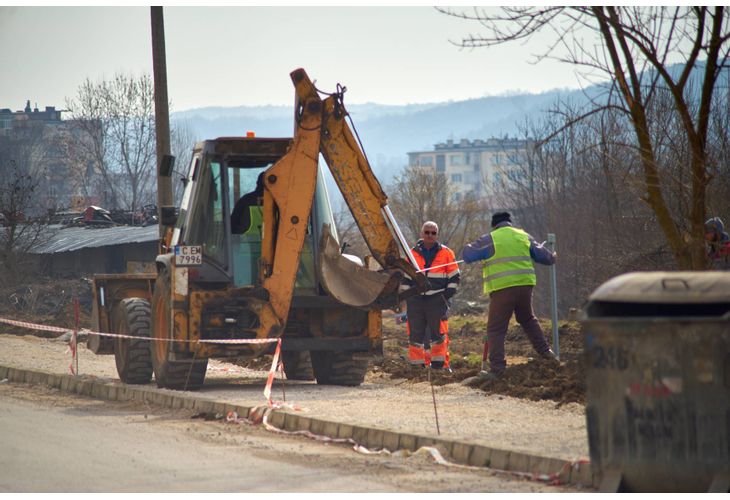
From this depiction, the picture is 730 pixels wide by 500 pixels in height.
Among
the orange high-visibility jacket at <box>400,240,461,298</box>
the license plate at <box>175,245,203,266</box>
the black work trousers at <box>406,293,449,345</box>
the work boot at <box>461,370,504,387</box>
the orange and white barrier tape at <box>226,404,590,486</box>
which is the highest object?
the license plate at <box>175,245,203,266</box>

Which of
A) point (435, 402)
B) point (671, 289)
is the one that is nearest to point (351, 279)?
point (435, 402)

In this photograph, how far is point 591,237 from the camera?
42031 millimetres

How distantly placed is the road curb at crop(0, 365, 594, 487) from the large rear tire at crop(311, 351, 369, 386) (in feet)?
7.15

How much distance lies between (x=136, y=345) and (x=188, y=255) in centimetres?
179

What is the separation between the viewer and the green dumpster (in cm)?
782

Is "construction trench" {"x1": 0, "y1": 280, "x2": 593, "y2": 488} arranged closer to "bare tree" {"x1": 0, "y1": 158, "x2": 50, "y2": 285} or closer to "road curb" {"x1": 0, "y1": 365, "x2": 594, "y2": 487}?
"road curb" {"x1": 0, "y1": 365, "x2": 594, "y2": 487}

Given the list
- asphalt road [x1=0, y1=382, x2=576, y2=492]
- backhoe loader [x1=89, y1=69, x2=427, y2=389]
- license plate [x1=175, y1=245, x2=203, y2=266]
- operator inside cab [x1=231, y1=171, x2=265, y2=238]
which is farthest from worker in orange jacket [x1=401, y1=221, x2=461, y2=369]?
asphalt road [x1=0, y1=382, x2=576, y2=492]

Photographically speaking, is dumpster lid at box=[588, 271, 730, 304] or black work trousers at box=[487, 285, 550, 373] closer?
dumpster lid at box=[588, 271, 730, 304]

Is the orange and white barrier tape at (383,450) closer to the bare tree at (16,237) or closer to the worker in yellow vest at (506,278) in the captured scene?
the worker in yellow vest at (506,278)

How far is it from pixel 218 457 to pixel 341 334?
5.51 meters

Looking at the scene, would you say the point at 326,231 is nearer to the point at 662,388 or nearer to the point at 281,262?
the point at 281,262

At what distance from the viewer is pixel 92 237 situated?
136ft

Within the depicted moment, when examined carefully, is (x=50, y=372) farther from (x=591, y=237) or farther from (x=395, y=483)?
(x=591, y=237)

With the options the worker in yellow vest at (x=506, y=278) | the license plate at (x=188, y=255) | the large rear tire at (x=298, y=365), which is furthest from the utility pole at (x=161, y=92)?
the worker in yellow vest at (x=506, y=278)
